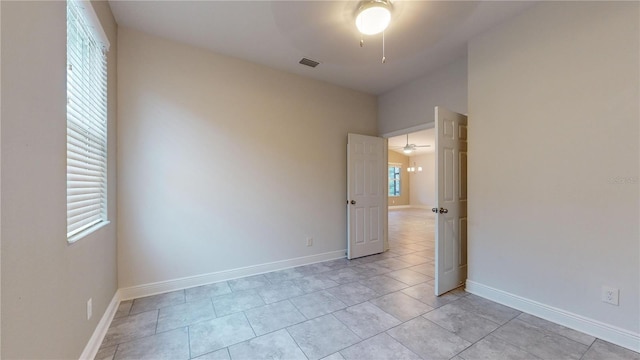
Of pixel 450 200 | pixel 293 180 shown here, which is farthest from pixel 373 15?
pixel 293 180

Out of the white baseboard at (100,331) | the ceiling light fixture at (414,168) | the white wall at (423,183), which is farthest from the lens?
the ceiling light fixture at (414,168)

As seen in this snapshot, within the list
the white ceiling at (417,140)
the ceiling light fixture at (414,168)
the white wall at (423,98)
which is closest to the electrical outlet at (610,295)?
the white wall at (423,98)

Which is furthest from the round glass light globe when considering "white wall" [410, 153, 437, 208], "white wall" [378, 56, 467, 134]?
"white wall" [410, 153, 437, 208]

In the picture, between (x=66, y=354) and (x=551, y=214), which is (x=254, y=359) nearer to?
(x=66, y=354)

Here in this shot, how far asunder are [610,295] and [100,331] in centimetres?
393

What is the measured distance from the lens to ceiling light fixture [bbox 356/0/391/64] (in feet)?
6.50

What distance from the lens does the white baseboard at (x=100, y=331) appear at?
5.53 ft

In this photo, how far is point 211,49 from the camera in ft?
9.81

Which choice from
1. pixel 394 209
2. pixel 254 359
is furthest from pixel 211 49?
pixel 394 209

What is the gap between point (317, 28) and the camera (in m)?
2.51

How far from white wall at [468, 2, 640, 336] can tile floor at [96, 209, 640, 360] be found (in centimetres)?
40

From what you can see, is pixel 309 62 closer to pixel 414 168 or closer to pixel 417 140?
pixel 417 140

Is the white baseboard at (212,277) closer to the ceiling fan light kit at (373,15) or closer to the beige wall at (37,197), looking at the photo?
the beige wall at (37,197)

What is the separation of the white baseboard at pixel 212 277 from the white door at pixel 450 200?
1.70 m
